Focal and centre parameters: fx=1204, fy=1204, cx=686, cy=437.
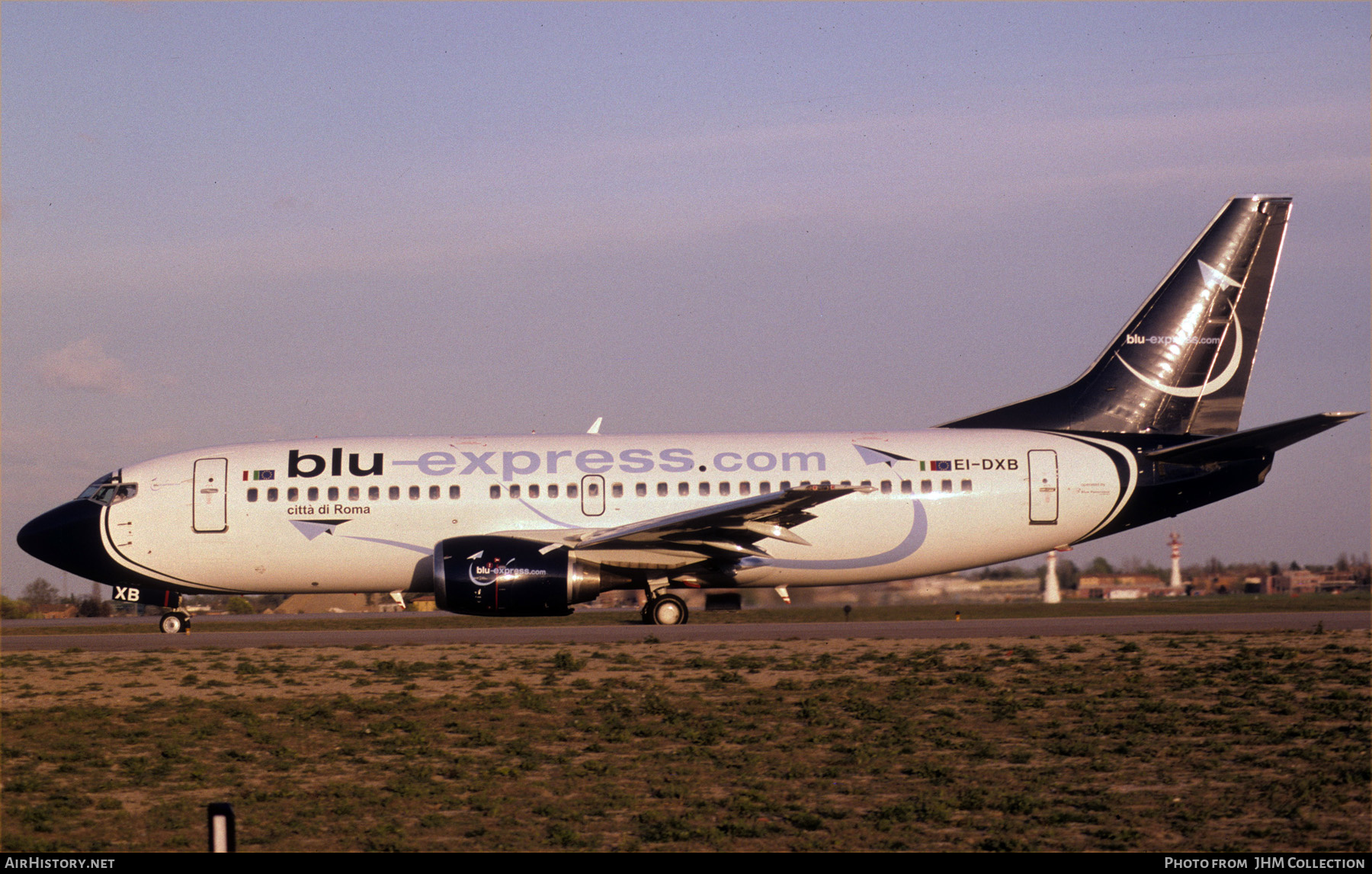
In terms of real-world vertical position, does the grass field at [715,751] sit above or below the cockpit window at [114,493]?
below

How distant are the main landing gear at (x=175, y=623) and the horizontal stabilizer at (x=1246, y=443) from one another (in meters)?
19.5

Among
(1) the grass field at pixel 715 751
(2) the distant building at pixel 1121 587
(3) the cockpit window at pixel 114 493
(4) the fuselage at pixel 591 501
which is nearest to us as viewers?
(1) the grass field at pixel 715 751

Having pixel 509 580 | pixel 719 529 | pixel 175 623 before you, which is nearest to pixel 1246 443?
pixel 719 529

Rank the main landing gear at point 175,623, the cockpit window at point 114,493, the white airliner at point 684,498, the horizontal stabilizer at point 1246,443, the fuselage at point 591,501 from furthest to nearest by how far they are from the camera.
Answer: the main landing gear at point 175,623 < the cockpit window at point 114,493 < the fuselage at point 591,501 < the white airliner at point 684,498 < the horizontal stabilizer at point 1246,443

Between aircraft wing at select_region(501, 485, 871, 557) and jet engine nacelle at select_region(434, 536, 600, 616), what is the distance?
64 cm

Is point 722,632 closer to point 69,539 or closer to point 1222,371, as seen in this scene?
point 1222,371

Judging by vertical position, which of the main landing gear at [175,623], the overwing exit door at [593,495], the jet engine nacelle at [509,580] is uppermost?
the overwing exit door at [593,495]

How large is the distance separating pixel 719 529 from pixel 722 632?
1856mm

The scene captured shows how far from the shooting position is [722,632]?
21.3m

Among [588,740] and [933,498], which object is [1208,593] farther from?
[588,740]

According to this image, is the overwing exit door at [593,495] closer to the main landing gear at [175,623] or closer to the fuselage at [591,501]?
the fuselage at [591,501]

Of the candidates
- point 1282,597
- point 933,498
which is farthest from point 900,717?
point 1282,597

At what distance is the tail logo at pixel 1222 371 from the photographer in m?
23.7

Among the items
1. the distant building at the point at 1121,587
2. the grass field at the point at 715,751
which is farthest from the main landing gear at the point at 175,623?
the distant building at the point at 1121,587
